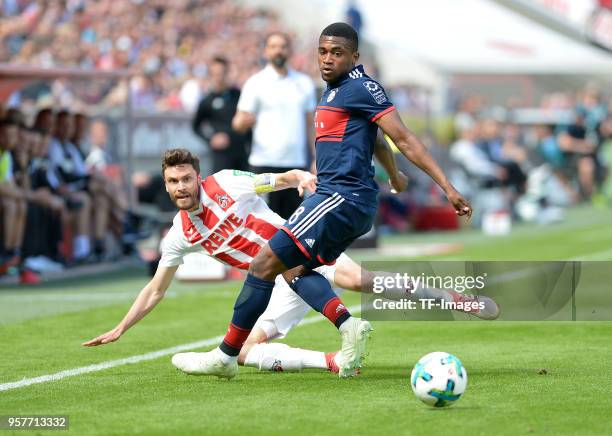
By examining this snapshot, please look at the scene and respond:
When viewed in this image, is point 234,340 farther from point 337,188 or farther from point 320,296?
point 337,188

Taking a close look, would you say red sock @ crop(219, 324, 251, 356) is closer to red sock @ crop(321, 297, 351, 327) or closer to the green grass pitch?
the green grass pitch

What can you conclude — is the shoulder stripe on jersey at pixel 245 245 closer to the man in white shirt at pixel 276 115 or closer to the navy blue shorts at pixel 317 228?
the navy blue shorts at pixel 317 228

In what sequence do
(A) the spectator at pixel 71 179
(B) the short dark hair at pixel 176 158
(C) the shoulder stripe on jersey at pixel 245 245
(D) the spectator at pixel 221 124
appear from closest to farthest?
(B) the short dark hair at pixel 176 158 < (C) the shoulder stripe on jersey at pixel 245 245 < (D) the spectator at pixel 221 124 < (A) the spectator at pixel 71 179

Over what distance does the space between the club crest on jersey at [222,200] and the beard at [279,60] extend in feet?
→ 14.7

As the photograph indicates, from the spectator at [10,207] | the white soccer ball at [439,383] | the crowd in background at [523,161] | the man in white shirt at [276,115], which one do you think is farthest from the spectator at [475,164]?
the white soccer ball at [439,383]

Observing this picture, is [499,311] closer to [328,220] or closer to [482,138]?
[328,220]

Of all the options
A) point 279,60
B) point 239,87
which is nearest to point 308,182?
point 279,60

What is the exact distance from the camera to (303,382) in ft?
26.0

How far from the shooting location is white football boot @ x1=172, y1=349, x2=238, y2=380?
25.7ft

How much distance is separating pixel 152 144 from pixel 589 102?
50.6 feet

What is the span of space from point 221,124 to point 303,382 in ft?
27.6

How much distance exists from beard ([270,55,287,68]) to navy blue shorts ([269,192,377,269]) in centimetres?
489

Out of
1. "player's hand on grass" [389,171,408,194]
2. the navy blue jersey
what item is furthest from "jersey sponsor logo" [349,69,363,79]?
"player's hand on grass" [389,171,408,194]

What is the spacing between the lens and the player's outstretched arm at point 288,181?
25.6 ft
